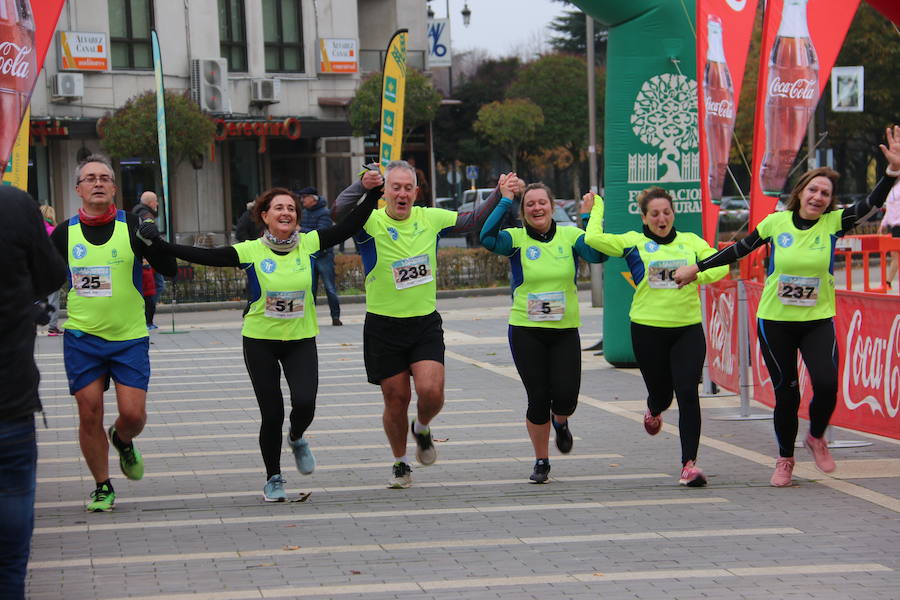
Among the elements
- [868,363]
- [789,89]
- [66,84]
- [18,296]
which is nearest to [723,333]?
[789,89]

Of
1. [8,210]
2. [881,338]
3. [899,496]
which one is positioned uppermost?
[8,210]

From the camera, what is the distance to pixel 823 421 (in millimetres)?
8117

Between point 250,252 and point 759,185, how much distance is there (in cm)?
512

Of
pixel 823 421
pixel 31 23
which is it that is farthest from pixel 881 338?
pixel 31 23

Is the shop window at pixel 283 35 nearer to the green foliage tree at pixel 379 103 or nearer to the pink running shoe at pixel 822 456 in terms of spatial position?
the green foliage tree at pixel 379 103

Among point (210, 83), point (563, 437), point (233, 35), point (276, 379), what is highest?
point (233, 35)

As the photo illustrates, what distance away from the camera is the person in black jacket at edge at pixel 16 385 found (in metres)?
4.27

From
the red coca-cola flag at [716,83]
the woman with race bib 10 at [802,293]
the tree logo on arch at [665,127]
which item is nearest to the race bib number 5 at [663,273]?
the woman with race bib 10 at [802,293]

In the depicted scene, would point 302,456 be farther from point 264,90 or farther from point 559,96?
point 559,96

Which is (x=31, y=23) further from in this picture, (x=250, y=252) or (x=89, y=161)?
(x=250, y=252)

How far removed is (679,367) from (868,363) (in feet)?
5.68

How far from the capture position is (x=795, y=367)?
8086 millimetres

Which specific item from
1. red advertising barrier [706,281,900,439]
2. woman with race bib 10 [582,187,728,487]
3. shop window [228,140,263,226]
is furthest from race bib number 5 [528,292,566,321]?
shop window [228,140,263,226]

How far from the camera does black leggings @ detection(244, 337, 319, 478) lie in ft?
25.0
